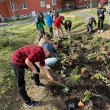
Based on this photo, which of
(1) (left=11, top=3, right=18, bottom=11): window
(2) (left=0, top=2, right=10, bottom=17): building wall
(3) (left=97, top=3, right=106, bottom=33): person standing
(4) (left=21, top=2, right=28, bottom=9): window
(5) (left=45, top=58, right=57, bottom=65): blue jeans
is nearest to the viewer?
(5) (left=45, top=58, right=57, bottom=65): blue jeans

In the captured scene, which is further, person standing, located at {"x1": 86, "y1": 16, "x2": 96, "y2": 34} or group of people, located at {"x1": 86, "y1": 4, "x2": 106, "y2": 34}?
person standing, located at {"x1": 86, "y1": 16, "x2": 96, "y2": 34}

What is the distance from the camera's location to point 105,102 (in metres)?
3.69

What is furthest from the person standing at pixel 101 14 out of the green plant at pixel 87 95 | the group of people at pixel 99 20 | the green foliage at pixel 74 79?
the green plant at pixel 87 95

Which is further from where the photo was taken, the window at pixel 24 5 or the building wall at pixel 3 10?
the window at pixel 24 5

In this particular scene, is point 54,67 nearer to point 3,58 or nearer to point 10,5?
point 3,58

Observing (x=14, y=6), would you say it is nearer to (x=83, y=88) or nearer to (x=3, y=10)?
(x=3, y=10)

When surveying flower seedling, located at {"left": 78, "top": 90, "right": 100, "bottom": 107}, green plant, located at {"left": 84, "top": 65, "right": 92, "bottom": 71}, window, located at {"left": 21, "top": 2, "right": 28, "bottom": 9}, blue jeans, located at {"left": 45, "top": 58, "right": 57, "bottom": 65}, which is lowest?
flower seedling, located at {"left": 78, "top": 90, "right": 100, "bottom": 107}

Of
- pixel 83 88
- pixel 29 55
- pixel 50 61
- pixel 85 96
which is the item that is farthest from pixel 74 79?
pixel 29 55

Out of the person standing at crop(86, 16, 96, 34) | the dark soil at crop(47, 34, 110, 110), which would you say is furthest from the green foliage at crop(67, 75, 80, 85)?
the person standing at crop(86, 16, 96, 34)

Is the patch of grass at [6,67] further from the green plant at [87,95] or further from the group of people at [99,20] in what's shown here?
the group of people at [99,20]

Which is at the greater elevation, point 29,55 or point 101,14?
point 29,55

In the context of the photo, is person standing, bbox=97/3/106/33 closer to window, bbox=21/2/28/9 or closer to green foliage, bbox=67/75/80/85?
green foliage, bbox=67/75/80/85

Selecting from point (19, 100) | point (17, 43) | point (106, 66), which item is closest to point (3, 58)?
point (17, 43)

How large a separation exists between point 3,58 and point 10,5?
20.1m
